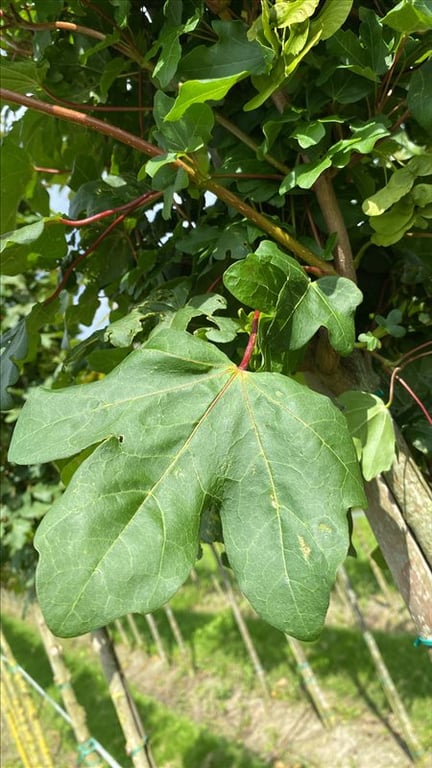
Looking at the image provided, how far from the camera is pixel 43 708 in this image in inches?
238

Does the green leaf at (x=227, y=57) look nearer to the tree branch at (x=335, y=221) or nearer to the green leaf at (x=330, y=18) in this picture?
the green leaf at (x=330, y=18)

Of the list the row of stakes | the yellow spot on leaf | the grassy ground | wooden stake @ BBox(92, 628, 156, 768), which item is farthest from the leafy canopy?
the grassy ground

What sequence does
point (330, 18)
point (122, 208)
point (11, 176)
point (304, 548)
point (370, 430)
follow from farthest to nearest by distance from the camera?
1. point (11, 176)
2. point (122, 208)
3. point (370, 430)
4. point (330, 18)
5. point (304, 548)

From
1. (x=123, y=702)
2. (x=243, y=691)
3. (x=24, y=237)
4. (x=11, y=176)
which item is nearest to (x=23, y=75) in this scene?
(x=11, y=176)

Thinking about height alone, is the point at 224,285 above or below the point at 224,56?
below

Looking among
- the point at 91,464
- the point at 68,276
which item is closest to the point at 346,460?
the point at 91,464

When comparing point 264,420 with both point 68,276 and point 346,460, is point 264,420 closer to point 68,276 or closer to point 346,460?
point 346,460

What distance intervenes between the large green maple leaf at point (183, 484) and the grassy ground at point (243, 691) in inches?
158

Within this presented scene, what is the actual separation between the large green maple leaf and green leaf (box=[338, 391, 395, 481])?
0.15 metres

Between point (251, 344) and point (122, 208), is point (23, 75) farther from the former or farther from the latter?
point (251, 344)

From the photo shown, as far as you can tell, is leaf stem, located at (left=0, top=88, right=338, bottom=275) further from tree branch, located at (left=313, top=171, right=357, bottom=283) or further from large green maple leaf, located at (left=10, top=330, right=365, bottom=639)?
large green maple leaf, located at (left=10, top=330, right=365, bottom=639)

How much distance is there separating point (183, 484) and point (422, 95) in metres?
0.50

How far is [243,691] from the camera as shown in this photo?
5.33 metres

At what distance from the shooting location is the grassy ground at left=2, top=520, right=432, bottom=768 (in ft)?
14.3
